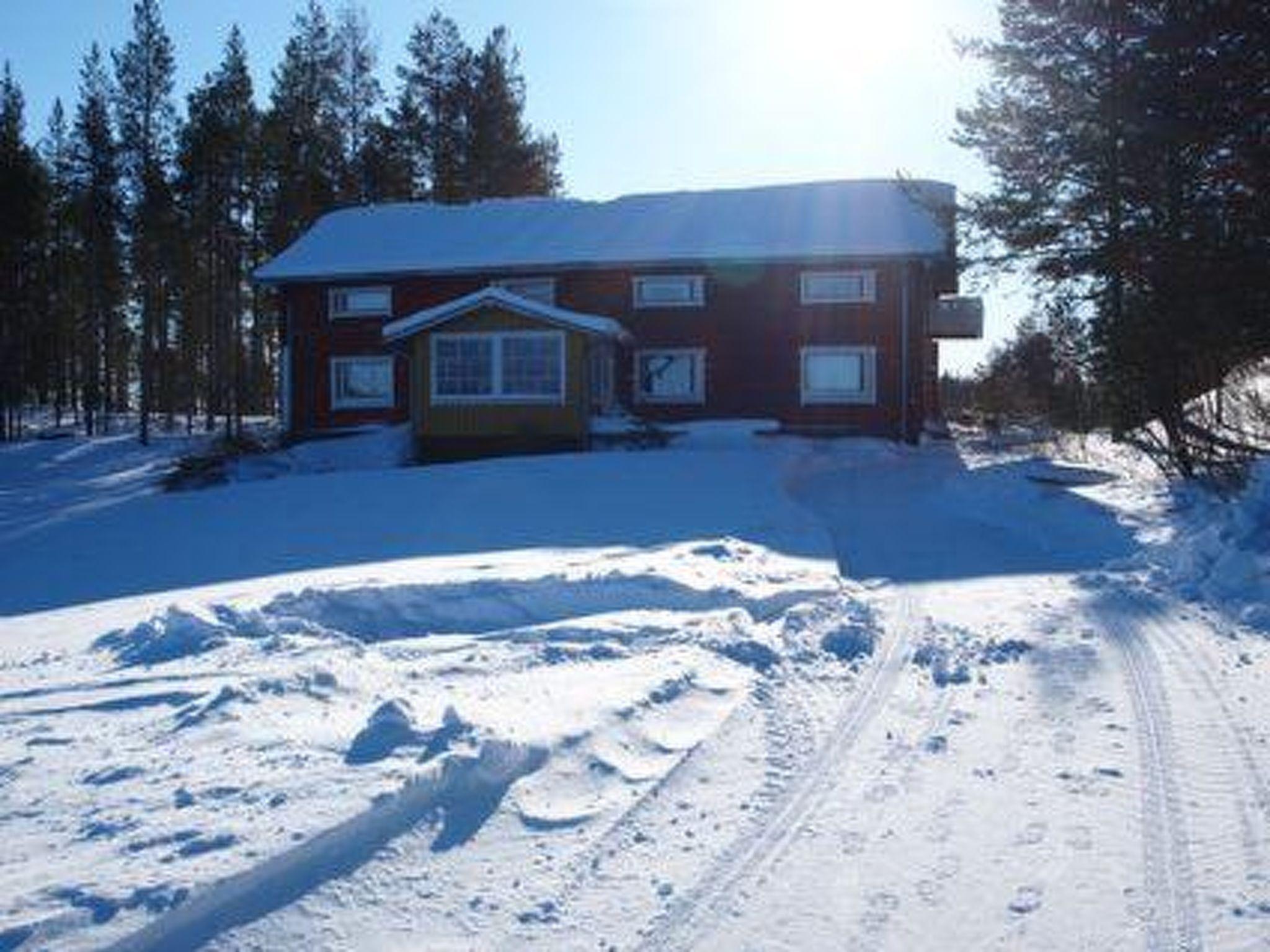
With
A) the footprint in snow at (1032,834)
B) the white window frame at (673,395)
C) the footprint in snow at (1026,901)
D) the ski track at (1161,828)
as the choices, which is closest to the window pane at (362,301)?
the white window frame at (673,395)

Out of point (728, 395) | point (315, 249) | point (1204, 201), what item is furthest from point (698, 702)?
point (315, 249)

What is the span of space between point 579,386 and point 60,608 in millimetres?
15832

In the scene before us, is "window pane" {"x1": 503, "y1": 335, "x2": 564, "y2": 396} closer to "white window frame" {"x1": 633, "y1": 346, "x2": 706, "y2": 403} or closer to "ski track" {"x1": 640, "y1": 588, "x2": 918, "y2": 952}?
"white window frame" {"x1": 633, "y1": 346, "x2": 706, "y2": 403}

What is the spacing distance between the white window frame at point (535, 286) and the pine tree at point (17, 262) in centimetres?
1985

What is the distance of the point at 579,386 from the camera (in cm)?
2716

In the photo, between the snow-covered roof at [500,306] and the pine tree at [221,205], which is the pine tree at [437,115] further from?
the snow-covered roof at [500,306]

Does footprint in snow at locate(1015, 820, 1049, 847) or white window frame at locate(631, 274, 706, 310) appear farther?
white window frame at locate(631, 274, 706, 310)

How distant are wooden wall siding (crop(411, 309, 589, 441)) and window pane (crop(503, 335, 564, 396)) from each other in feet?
0.81

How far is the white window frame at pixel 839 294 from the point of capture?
2930 centimetres

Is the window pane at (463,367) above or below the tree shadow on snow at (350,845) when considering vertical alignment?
above

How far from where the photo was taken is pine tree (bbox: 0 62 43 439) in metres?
42.2

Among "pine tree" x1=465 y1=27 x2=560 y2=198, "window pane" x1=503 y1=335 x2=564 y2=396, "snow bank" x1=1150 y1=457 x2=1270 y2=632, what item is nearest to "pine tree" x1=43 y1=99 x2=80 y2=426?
"pine tree" x1=465 y1=27 x2=560 y2=198

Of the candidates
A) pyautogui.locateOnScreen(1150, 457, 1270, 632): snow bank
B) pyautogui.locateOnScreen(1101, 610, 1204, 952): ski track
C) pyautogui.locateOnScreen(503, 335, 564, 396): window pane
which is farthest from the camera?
pyautogui.locateOnScreen(503, 335, 564, 396): window pane

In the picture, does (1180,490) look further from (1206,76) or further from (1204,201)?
(1206,76)
